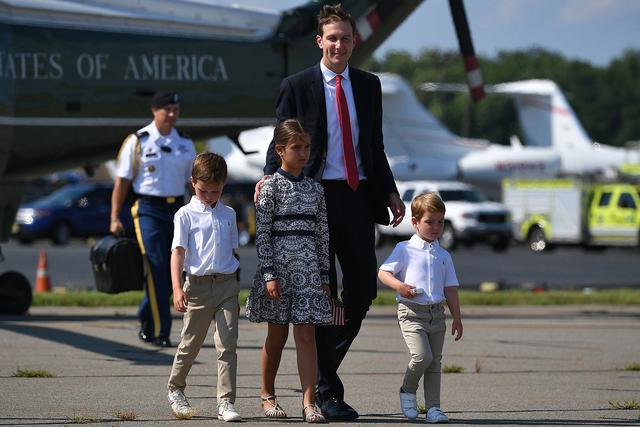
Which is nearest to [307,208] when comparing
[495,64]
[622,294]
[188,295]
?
[188,295]

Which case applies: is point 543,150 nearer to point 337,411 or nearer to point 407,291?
point 407,291

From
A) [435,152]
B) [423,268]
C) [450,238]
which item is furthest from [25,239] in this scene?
[423,268]

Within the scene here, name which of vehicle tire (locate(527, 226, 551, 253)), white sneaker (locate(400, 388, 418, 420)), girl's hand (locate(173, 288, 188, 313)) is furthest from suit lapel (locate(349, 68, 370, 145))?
vehicle tire (locate(527, 226, 551, 253))

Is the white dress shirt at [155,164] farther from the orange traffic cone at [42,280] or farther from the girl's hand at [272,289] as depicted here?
A: the orange traffic cone at [42,280]

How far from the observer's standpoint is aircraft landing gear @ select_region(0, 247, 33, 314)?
1202 cm

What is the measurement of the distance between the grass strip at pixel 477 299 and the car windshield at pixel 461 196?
22.3m

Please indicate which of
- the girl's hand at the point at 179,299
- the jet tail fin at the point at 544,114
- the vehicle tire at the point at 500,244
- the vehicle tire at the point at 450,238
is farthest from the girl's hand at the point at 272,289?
the jet tail fin at the point at 544,114

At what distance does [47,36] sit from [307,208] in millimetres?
5955

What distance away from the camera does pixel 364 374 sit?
8477mm

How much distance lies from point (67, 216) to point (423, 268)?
3179 centimetres

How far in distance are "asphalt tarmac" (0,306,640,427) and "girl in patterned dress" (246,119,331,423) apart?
431mm

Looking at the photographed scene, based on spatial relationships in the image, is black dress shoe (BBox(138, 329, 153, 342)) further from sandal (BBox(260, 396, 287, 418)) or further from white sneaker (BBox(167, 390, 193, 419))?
sandal (BBox(260, 396, 287, 418))

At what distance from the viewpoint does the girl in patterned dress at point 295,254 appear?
6.35 meters

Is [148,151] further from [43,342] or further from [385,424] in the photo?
[385,424]
